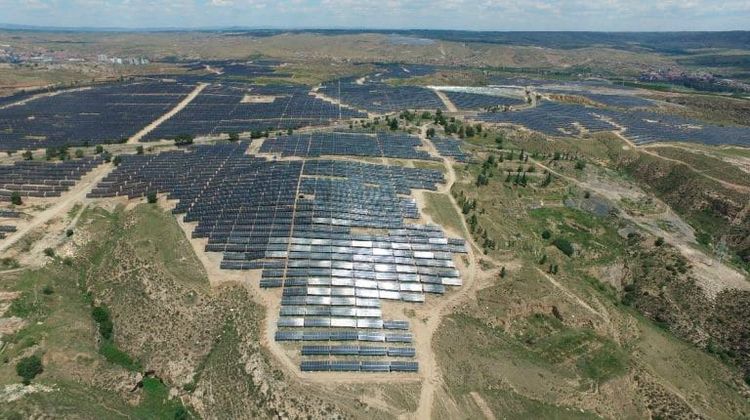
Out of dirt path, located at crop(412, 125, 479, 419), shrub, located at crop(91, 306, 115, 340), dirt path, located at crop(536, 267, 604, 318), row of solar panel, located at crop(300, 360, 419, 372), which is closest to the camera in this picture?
dirt path, located at crop(412, 125, 479, 419)

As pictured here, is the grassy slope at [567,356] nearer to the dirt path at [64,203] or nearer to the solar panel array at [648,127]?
the dirt path at [64,203]

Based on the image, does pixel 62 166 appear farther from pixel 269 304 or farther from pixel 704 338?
pixel 704 338

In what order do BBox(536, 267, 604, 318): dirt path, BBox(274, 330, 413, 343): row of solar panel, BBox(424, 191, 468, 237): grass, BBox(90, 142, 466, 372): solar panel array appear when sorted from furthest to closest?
BBox(424, 191, 468, 237): grass
BBox(536, 267, 604, 318): dirt path
BBox(90, 142, 466, 372): solar panel array
BBox(274, 330, 413, 343): row of solar panel

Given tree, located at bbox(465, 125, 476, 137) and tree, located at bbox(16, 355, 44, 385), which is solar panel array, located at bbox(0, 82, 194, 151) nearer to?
tree, located at bbox(16, 355, 44, 385)

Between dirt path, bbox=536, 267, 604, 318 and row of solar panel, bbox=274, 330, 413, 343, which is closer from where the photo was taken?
row of solar panel, bbox=274, 330, 413, 343

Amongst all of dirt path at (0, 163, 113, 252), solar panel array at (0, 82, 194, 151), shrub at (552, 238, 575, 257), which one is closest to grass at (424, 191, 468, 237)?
shrub at (552, 238, 575, 257)

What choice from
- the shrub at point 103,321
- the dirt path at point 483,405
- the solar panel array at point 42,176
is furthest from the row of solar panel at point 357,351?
the solar panel array at point 42,176

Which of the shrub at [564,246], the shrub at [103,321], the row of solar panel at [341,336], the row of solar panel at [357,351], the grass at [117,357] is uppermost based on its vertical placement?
the shrub at [564,246]
